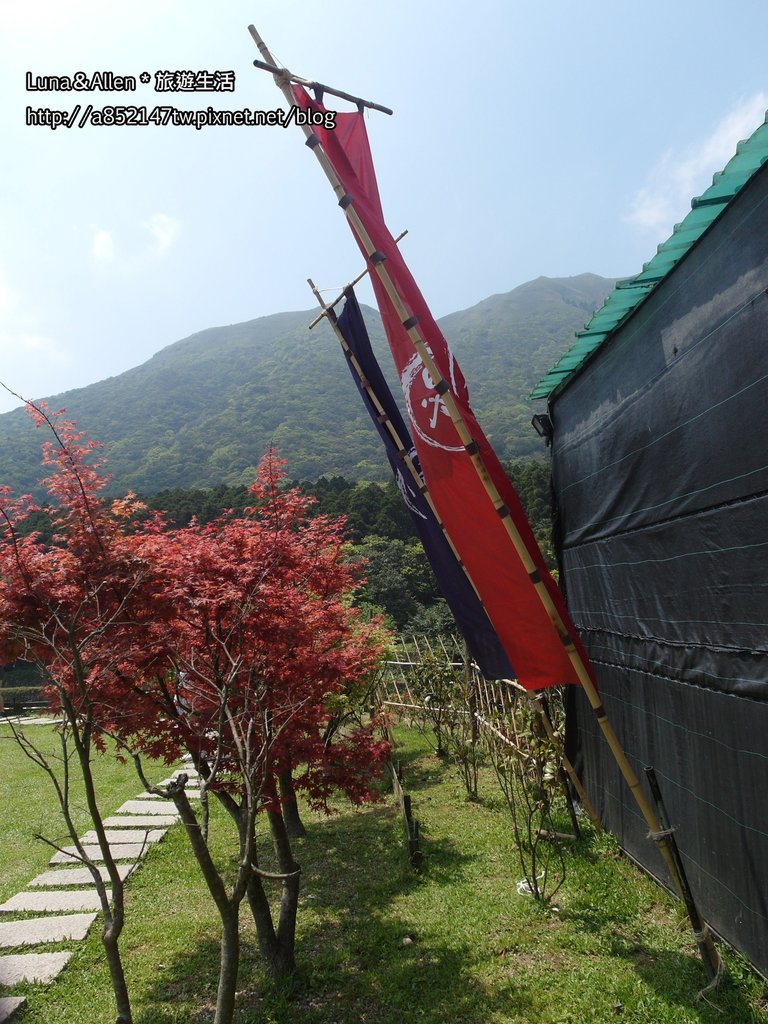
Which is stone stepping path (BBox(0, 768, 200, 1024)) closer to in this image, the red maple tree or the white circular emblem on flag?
the red maple tree

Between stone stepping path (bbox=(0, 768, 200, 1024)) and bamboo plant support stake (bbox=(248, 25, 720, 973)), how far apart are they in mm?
2170

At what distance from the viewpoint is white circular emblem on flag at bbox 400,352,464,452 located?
3443mm

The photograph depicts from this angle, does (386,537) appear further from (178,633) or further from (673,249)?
(673,249)

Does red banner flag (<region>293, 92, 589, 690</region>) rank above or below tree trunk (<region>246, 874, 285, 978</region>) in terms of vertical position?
above

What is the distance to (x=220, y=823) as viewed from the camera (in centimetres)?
705

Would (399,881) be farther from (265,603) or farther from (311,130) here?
(311,130)

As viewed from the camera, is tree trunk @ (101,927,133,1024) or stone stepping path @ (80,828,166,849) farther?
stone stepping path @ (80,828,166,849)

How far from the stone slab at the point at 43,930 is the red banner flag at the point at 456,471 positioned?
144 inches

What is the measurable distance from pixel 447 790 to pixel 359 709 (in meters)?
1.72

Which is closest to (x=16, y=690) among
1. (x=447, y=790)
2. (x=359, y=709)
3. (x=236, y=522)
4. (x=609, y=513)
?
(x=359, y=709)

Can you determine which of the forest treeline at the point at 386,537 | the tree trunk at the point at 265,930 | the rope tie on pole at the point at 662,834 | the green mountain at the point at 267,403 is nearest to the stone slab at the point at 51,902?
the tree trunk at the point at 265,930

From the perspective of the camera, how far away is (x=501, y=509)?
3184 millimetres

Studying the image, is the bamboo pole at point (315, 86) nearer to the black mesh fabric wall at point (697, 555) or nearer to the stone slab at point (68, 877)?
the black mesh fabric wall at point (697, 555)

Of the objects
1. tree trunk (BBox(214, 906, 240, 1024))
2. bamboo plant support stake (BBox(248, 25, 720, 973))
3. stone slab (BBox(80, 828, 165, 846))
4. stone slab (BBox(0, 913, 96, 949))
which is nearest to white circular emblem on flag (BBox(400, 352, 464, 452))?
bamboo plant support stake (BBox(248, 25, 720, 973))
